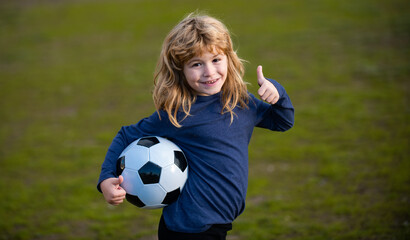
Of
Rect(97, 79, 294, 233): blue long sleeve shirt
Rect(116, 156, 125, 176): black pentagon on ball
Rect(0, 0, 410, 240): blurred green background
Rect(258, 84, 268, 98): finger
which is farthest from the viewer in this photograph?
Rect(0, 0, 410, 240): blurred green background

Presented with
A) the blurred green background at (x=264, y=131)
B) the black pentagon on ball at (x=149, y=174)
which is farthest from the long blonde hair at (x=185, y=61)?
the blurred green background at (x=264, y=131)

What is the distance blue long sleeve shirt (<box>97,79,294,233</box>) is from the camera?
2408 mm

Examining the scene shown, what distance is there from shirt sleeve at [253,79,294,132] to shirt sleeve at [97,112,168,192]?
62 cm

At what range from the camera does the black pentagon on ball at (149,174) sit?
2504mm

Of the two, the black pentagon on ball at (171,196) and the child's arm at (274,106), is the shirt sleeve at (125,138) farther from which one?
the child's arm at (274,106)

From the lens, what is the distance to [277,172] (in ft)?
18.7

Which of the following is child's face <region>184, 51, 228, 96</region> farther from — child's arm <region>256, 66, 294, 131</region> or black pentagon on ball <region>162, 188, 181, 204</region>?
black pentagon on ball <region>162, 188, 181, 204</region>

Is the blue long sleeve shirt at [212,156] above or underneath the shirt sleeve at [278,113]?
underneath

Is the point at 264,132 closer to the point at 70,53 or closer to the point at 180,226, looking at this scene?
the point at 180,226

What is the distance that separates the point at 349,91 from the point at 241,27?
6768 mm

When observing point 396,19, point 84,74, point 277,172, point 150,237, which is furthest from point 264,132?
point 396,19

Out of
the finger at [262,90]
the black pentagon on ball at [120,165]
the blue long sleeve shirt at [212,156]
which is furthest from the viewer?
the black pentagon on ball at [120,165]

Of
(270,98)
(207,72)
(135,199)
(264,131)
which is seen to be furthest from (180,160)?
(264,131)

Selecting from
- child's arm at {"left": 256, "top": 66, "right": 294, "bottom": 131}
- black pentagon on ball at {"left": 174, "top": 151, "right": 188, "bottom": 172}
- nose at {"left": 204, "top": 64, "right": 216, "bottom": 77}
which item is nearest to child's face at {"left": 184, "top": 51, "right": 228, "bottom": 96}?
nose at {"left": 204, "top": 64, "right": 216, "bottom": 77}
